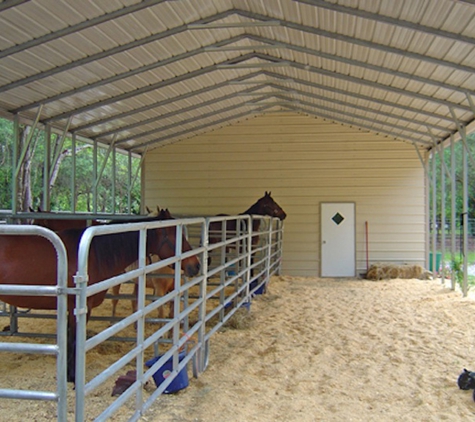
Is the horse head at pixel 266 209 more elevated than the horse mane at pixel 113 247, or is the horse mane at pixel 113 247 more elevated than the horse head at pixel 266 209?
the horse head at pixel 266 209

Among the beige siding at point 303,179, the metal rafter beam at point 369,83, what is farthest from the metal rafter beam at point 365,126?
the metal rafter beam at point 369,83

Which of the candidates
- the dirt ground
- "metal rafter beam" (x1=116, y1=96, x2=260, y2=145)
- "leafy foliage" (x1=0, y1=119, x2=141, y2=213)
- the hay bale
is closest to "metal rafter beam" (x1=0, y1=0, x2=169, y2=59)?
the dirt ground

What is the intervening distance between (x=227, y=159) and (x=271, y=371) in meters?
9.02

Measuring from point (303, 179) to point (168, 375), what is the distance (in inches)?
381

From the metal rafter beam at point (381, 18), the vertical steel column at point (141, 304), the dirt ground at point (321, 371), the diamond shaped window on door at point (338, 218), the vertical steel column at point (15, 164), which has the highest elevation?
the metal rafter beam at point (381, 18)

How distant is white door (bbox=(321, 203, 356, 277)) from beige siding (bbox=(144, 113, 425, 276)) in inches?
6.8

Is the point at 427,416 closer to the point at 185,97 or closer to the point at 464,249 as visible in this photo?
the point at 464,249

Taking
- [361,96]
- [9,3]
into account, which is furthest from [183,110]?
[9,3]

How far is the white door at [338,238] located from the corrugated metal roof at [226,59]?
8.45 ft

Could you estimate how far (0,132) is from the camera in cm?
1828

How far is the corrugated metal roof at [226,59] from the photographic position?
5.52 meters

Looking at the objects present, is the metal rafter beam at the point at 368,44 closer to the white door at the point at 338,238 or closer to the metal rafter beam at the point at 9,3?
the metal rafter beam at the point at 9,3

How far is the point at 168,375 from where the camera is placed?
3.35m

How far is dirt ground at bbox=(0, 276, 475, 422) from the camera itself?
334 centimetres
